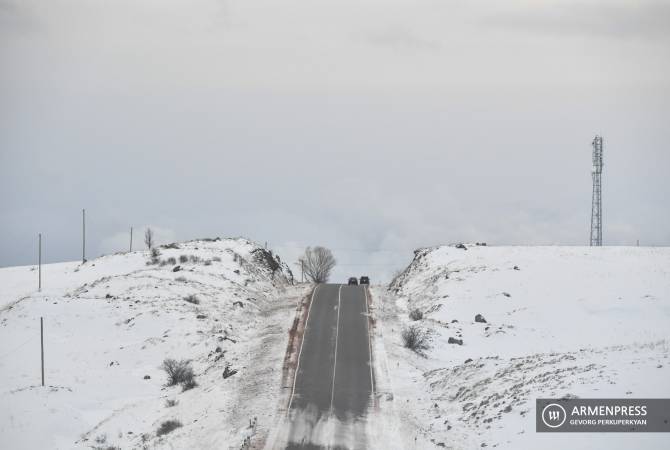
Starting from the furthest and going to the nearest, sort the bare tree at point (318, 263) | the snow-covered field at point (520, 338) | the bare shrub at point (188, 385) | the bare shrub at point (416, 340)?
the bare tree at point (318, 263), the bare shrub at point (416, 340), the bare shrub at point (188, 385), the snow-covered field at point (520, 338)

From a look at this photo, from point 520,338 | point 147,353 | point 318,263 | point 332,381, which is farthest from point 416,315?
point 318,263

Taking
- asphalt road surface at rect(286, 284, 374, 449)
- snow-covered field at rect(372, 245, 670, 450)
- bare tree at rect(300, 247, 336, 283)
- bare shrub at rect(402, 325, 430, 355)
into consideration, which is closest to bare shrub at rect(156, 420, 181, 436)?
asphalt road surface at rect(286, 284, 374, 449)

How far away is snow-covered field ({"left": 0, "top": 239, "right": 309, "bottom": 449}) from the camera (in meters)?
37.1

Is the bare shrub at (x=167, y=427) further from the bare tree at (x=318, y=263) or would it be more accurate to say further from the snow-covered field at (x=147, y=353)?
the bare tree at (x=318, y=263)

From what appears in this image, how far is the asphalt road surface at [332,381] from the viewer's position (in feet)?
111

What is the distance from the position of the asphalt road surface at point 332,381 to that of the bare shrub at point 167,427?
5.99 metres

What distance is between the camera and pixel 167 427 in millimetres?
36969

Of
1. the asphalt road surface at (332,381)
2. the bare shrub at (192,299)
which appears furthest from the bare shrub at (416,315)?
the bare shrub at (192,299)

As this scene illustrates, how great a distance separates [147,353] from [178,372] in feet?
17.9

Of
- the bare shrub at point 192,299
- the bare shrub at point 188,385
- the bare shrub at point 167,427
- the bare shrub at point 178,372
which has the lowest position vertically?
the bare shrub at point 167,427

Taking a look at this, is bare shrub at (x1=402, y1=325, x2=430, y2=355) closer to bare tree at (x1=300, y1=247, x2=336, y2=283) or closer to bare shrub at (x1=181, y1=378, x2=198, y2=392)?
bare shrub at (x1=181, y1=378, x2=198, y2=392)

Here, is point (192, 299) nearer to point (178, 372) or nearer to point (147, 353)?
point (147, 353)

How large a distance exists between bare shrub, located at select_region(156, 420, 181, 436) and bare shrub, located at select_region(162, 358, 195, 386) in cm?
653

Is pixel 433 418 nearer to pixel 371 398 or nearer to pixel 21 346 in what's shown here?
pixel 371 398
